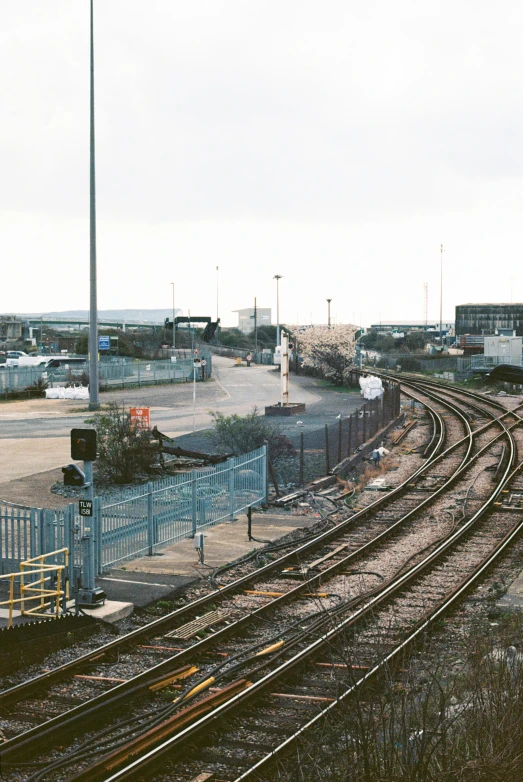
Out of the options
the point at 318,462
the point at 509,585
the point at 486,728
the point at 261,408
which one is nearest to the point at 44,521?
the point at 509,585

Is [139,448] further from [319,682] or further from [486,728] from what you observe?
[486,728]

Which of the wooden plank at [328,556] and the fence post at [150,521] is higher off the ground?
the fence post at [150,521]

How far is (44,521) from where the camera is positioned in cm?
1560

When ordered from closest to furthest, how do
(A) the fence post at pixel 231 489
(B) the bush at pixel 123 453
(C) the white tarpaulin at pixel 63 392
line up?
1. (A) the fence post at pixel 231 489
2. (B) the bush at pixel 123 453
3. (C) the white tarpaulin at pixel 63 392

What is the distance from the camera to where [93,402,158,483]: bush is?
2755 cm

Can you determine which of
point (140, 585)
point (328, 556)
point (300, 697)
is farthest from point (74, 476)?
point (328, 556)

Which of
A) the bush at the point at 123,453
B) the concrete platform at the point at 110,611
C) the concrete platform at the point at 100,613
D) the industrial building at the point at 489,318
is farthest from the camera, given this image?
the industrial building at the point at 489,318

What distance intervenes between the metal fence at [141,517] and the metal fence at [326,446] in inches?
152

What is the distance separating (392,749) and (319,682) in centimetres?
498

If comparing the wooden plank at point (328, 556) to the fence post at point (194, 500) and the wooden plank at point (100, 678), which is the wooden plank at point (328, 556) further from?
the wooden plank at point (100, 678)

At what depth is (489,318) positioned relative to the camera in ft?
441

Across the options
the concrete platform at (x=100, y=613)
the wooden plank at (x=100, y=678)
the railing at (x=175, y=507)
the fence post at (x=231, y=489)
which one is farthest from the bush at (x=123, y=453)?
the wooden plank at (x=100, y=678)

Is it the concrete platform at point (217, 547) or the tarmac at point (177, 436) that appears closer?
the tarmac at point (177, 436)

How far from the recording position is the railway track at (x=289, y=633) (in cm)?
932
